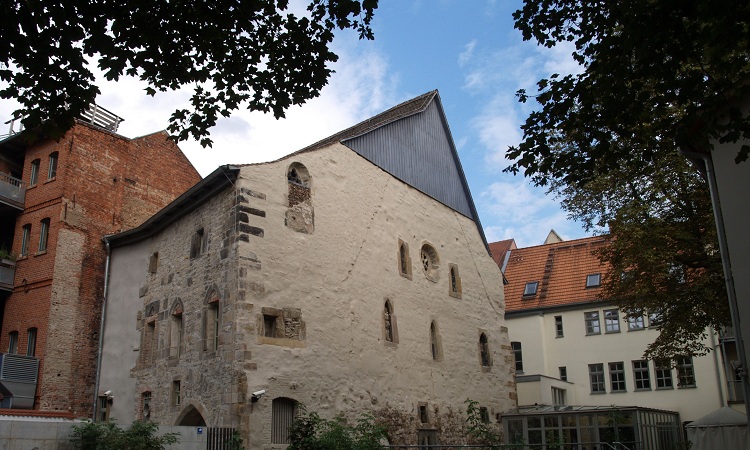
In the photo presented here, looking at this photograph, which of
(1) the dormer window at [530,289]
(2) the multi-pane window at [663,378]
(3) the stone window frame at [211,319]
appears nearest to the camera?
(3) the stone window frame at [211,319]

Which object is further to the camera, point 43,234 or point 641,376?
point 641,376

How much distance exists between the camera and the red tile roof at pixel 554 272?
106ft

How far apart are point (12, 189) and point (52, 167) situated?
5.44 ft

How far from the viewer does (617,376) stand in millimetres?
30000

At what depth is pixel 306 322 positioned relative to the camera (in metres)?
17.8

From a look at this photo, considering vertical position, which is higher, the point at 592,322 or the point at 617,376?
the point at 592,322

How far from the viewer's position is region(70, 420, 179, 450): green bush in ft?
44.8

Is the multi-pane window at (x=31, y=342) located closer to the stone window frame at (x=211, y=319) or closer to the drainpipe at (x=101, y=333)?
the drainpipe at (x=101, y=333)

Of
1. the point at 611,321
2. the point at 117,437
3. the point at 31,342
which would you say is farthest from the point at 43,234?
the point at 611,321

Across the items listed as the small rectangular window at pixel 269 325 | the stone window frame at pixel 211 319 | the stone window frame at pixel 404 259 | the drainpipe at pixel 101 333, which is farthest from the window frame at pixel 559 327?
the drainpipe at pixel 101 333

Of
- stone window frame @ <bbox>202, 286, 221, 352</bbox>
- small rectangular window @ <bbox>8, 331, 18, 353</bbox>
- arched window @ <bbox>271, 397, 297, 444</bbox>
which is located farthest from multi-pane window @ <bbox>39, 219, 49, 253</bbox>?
Result: arched window @ <bbox>271, 397, 297, 444</bbox>

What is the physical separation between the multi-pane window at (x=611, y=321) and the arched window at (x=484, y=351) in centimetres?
803

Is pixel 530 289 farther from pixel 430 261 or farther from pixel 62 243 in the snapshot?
pixel 62 243

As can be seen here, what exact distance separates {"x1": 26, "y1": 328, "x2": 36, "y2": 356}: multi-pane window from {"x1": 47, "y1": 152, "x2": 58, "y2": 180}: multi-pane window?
5.04 metres
